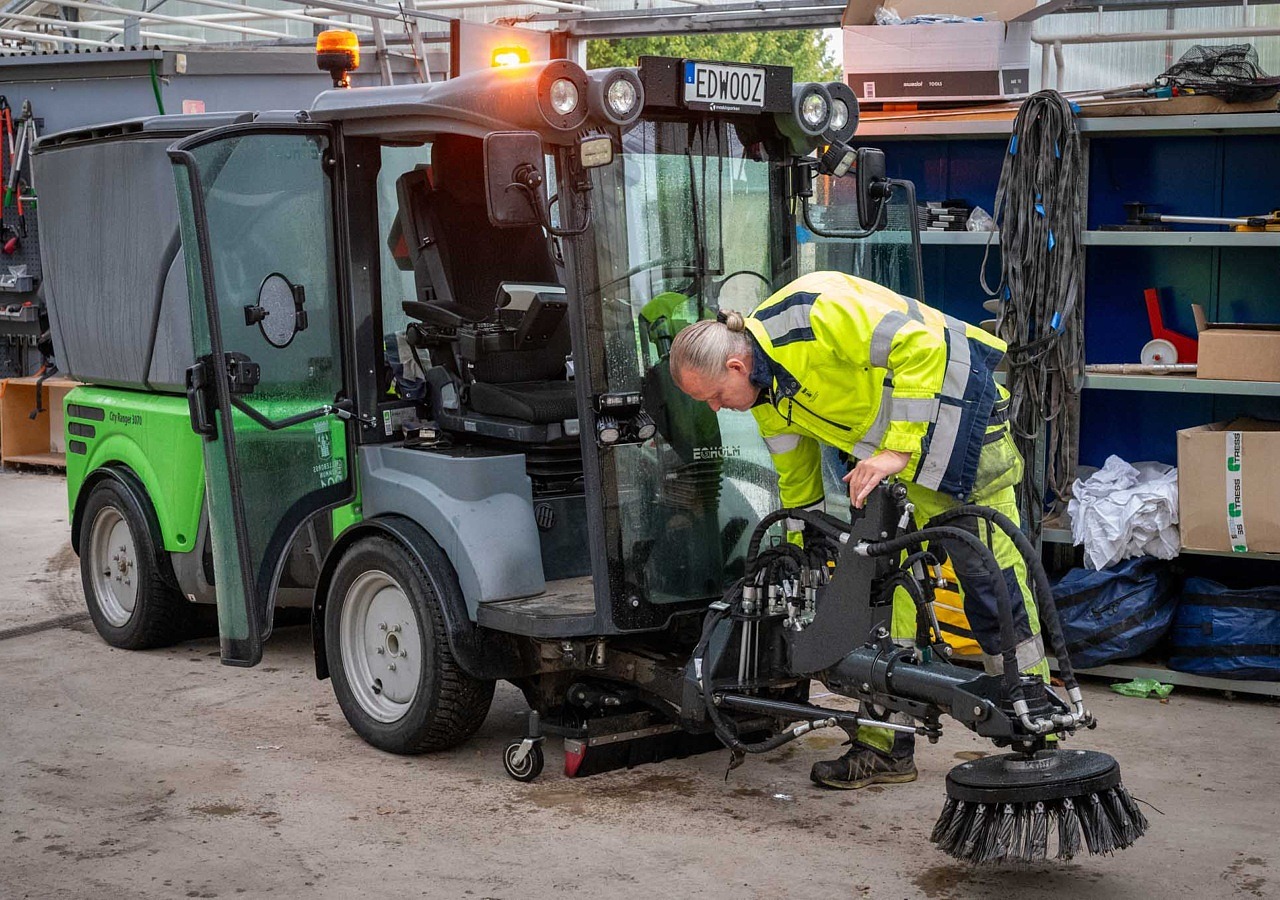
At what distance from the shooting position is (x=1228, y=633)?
19.0ft

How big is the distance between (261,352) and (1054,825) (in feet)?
9.71

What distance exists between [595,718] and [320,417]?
141cm

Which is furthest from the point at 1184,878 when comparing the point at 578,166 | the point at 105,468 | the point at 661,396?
the point at 105,468

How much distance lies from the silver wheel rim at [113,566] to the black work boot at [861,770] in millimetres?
3209

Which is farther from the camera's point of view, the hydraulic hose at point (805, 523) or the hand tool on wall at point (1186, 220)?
the hand tool on wall at point (1186, 220)

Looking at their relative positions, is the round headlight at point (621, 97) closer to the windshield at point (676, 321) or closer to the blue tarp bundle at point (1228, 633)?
the windshield at point (676, 321)

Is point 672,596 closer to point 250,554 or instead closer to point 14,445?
point 250,554

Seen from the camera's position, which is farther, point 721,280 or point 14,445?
point 14,445

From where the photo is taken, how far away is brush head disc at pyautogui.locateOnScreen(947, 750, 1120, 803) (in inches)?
143

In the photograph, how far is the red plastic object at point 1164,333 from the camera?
6.25 metres

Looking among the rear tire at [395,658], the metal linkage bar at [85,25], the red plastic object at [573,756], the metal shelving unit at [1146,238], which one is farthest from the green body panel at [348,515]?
the metal linkage bar at [85,25]

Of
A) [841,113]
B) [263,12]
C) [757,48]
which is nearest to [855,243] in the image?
[841,113]

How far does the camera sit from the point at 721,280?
15.5ft

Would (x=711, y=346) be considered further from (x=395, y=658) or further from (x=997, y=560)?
(x=395, y=658)
